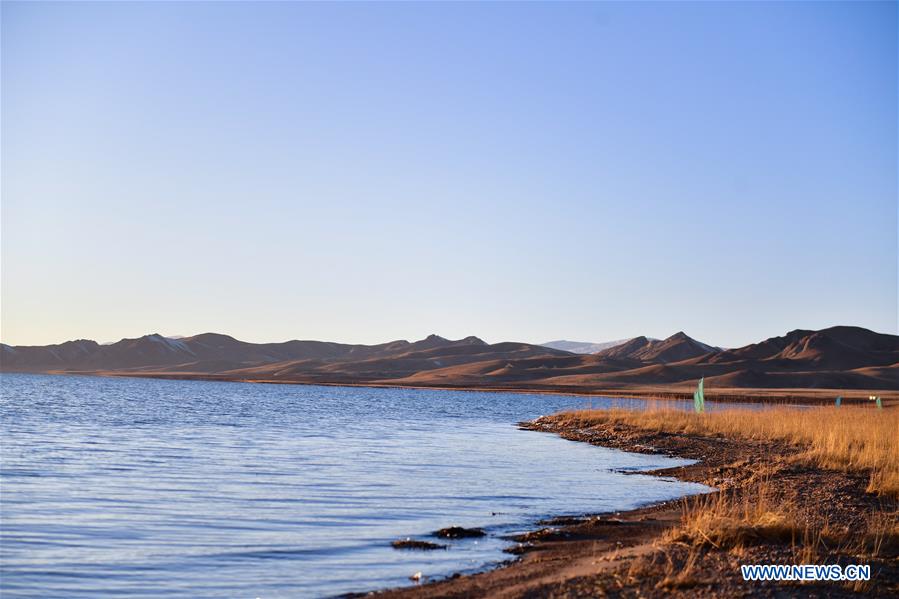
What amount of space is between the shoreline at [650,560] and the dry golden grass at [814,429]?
5.16 feet

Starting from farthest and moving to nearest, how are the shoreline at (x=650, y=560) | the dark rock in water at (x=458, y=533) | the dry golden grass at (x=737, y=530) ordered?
the dark rock in water at (x=458, y=533) → the dry golden grass at (x=737, y=530) → the shoreline at (x=650, y=560)

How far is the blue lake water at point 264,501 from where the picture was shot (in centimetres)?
1087

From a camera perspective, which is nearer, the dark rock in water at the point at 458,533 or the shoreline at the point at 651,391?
the dark rock in water at the point at 458,533

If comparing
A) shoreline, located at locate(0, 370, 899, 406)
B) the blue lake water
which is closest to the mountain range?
shoreline, located at locate(0, 370, 899, 406)

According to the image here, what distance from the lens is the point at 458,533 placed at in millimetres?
13422

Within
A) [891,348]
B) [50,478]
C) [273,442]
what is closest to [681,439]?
[273,442]

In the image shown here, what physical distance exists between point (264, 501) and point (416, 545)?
15.2ft

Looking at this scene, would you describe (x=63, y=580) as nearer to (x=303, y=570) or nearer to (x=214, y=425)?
(x=303, y=570)

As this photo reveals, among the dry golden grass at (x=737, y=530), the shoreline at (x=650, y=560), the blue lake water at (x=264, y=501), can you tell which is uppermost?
the dry golden grass at (x=737, y=530)

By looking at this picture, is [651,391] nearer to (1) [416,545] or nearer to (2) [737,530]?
(1) [416,545]

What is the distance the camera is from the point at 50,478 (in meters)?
18.1

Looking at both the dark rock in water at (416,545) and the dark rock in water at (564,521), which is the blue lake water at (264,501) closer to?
the dark rock in water at (416,545)

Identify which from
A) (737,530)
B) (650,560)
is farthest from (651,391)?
(650,560)

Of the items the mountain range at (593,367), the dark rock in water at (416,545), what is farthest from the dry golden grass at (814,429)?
the mountain range at (593,367)
